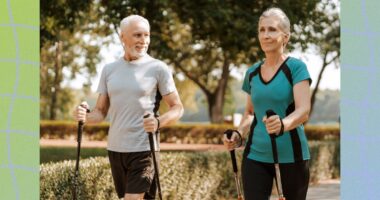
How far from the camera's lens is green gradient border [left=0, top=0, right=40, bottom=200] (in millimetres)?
4074

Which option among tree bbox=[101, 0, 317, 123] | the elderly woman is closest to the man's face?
the elderly woman

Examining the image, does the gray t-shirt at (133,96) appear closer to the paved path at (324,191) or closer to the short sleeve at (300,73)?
the short sleeve at (300,73)

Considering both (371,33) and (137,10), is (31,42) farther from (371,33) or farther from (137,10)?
(137,10)

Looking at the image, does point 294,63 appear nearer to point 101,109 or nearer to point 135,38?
point 135,38

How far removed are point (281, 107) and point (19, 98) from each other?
1460mm

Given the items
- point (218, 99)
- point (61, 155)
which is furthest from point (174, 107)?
point (218, 99)

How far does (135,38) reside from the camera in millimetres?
4316

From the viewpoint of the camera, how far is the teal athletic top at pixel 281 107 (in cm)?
395

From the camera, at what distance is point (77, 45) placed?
35.7 metres

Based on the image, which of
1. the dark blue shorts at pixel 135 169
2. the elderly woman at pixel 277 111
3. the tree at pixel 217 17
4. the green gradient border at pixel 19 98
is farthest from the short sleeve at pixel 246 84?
the tree at pixel 217 17

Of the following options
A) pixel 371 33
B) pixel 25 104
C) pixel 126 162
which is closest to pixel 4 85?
pixel 25 104

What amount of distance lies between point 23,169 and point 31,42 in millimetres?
715

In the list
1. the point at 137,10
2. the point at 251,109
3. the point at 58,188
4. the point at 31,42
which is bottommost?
the point at 58,188

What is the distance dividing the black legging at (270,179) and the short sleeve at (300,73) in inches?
18.2
